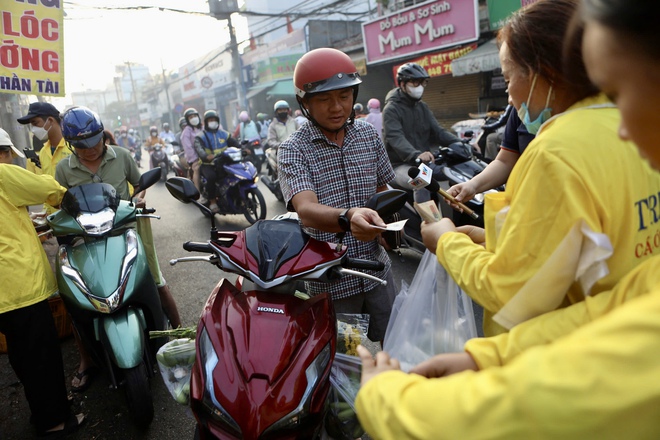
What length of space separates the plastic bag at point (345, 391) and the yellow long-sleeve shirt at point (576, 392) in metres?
0.92

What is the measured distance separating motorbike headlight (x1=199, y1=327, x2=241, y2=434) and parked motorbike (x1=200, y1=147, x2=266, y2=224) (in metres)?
5.21

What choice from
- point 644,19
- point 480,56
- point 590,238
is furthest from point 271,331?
point 480,56

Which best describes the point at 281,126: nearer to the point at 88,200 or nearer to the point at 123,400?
the point at 88,200

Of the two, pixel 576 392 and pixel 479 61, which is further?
pixel 479 61

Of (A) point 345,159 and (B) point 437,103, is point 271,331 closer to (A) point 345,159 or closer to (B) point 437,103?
(A) point 345,159

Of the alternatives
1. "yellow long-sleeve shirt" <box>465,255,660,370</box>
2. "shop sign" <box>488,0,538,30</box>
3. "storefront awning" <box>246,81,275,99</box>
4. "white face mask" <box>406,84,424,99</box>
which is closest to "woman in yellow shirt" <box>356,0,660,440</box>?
"yellow long-sleeve shirt" <box>465,255,660,370</box>

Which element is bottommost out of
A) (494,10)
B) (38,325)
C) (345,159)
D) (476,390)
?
(38,325)

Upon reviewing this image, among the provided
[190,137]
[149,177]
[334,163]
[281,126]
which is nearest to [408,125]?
[149,177]

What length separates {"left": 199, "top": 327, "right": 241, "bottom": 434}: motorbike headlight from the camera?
4.36 ft

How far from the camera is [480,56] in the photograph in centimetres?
1162

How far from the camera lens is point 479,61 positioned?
11656 mm

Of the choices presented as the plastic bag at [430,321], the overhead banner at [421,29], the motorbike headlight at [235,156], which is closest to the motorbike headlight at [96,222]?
the plastic bag at [430,321]

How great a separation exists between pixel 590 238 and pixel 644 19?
1.31 ft

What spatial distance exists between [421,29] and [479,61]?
305 cm
